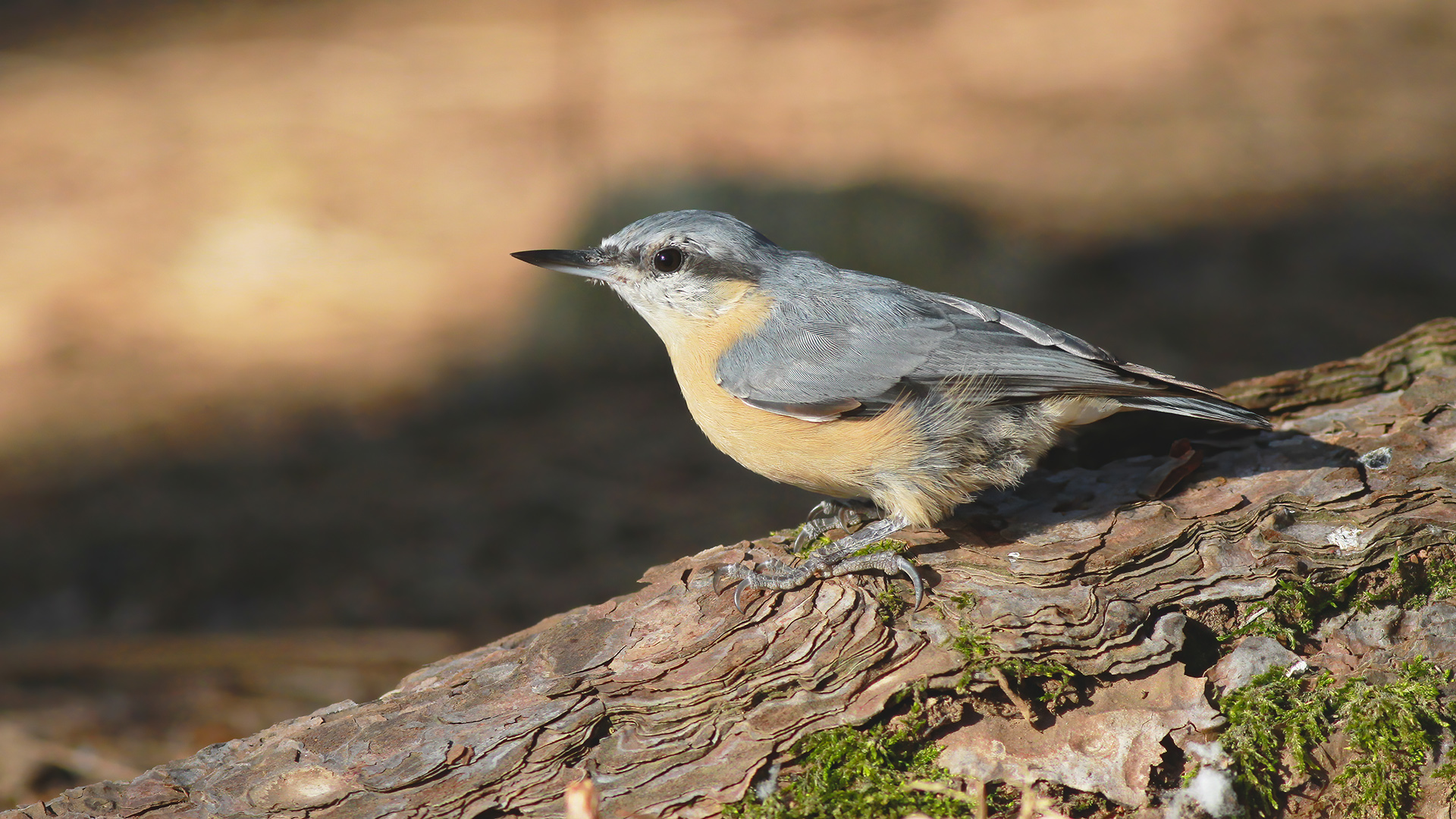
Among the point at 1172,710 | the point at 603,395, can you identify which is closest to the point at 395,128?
the point at 603,395

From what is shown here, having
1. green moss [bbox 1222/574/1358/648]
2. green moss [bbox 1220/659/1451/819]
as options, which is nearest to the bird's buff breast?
green moss [bbox 1222/574/1358/648]

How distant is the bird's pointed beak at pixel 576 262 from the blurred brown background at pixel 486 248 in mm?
1939

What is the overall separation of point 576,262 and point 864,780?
2.04 m

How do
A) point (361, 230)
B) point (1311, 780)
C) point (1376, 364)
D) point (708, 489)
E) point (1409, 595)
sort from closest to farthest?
point (1311, 780), point (1409, 595), point (1376, 364), point (708, 489), point (361, 230)

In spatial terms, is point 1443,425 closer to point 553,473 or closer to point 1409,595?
point 1409,595

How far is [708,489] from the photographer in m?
5.90

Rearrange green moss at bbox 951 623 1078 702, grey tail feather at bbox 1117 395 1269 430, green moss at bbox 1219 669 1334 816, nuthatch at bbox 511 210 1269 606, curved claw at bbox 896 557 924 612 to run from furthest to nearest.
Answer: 1. nuthatch at bbox 511 210 1269 606
2. grey tail feather at bbox 1117 395 1269 430
3. curved claw at bbox 896 557 924 612
4. green moss at bbox 951 623 1078 702
5. green moss at bbox 1219 669 1334 816

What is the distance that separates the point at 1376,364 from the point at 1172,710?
5.49 feet

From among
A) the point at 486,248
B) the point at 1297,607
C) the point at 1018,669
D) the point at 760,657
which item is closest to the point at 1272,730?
the point at 1297,607

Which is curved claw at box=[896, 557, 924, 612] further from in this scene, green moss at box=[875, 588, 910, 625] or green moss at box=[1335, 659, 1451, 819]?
green moss at box=[1335, 659, 1451, 819]

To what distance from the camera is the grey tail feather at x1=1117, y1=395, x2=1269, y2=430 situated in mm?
2816

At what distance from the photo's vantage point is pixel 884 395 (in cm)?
313

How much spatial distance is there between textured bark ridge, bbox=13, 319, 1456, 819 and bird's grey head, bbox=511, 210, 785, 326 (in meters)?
1.02

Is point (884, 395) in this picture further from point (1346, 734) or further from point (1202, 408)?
point (1346, 734)
